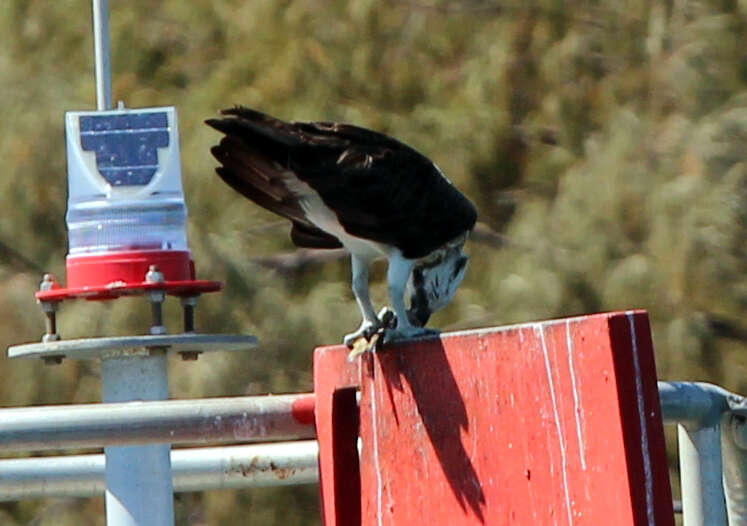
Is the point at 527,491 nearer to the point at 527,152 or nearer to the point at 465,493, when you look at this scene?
the point at 465,493

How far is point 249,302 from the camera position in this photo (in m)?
5.63

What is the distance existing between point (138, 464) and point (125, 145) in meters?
0.79

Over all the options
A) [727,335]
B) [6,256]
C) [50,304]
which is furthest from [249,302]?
[50,304]

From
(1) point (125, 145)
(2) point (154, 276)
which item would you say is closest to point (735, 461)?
(2) point (154, 276)

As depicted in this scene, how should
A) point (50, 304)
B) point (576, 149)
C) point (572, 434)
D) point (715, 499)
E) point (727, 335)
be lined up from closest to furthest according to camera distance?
1. point (572, 434)
2. point (715, 499)
3. point (50, 304)
4. point (727, 335)
5. point (576, 149)

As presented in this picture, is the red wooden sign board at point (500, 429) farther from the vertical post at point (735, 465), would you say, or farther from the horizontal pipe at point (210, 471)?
the vertical post at point (735, 465)

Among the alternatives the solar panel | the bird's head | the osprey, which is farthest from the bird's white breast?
the solar panel

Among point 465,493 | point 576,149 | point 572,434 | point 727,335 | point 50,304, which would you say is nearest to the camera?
point 572,434

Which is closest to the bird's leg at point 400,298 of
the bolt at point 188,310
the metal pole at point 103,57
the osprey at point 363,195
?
the osprey at point 363,195

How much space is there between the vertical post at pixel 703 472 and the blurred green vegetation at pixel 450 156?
2341mm

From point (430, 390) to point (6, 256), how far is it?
358cm

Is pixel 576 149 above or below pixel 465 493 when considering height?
above

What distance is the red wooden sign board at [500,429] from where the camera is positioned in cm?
218

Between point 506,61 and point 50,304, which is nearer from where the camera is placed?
point 50,304
